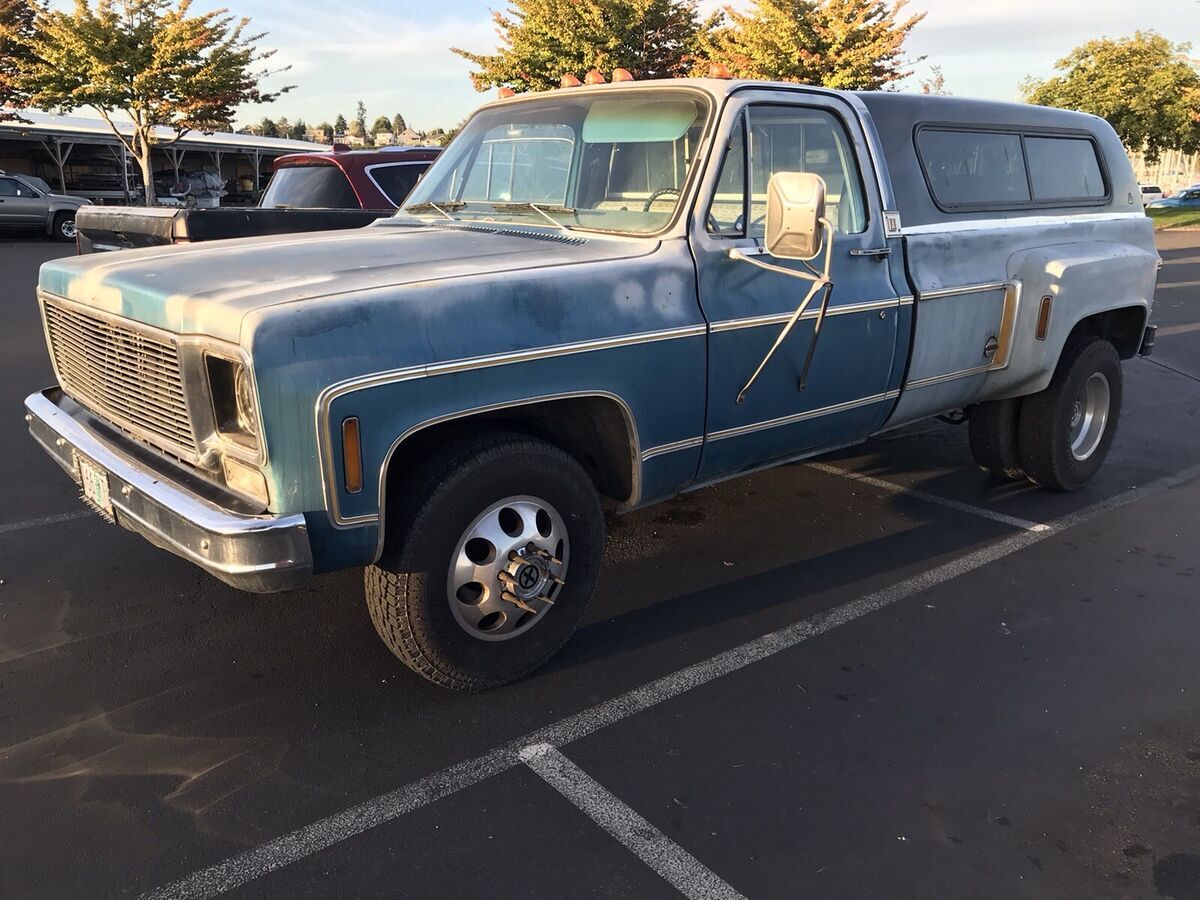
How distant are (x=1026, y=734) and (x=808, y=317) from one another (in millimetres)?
1731

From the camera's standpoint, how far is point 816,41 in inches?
856

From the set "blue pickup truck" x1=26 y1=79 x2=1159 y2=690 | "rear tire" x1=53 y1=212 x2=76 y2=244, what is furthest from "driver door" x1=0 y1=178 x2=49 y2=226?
"blue pickup truck" x1=26 y1=79 x2=1159 y2=690

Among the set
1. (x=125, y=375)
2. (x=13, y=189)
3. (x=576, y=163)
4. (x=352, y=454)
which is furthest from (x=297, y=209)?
(x=13, y=189)

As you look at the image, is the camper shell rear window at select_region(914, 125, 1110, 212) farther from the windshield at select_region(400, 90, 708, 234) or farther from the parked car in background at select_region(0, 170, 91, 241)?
the parked car in background at select_region(0, 170, 91, 241)

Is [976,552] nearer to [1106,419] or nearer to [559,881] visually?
[1106,419]

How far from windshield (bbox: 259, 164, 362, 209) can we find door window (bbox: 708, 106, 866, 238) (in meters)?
5.25

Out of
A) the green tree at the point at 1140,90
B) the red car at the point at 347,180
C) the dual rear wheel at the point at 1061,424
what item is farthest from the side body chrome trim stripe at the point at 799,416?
the green tree at the point at 1140,90

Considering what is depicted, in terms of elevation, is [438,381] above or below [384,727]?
above

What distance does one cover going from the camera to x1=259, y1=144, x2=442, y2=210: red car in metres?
8.41

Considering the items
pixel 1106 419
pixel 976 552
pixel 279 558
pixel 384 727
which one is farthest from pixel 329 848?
pixel 1106 419

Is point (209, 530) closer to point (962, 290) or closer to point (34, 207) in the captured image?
point (962, 290)

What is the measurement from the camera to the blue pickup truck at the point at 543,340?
108 inches

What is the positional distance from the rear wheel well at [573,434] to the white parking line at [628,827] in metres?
0.97

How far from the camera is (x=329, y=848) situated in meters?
2.58
